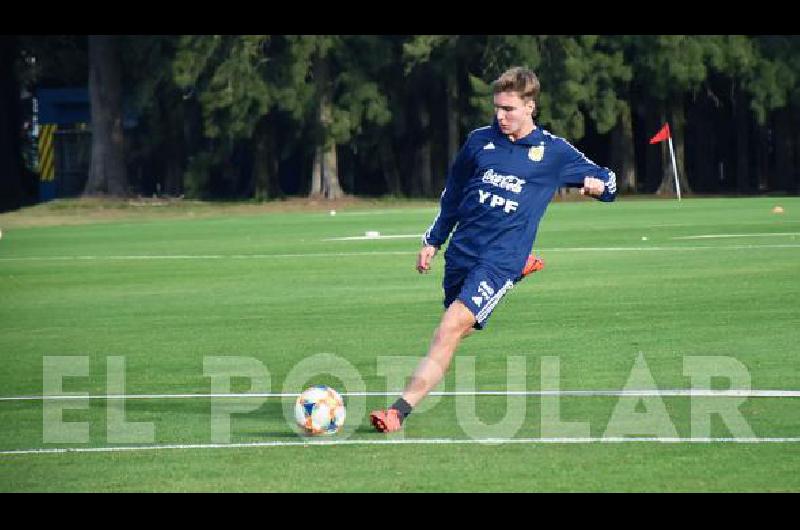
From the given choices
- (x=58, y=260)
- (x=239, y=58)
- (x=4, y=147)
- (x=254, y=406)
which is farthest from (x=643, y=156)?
(x=254, y=406)

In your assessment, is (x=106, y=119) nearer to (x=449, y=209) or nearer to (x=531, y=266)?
(x=449, y=209)

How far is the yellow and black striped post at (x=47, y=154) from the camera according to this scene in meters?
82.6

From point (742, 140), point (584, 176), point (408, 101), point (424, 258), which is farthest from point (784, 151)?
point (424, 258)

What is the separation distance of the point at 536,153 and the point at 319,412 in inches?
87.8

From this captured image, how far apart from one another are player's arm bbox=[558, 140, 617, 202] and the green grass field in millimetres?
1506

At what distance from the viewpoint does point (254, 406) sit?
12.8 meters

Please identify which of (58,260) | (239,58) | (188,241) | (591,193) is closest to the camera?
(591,193)

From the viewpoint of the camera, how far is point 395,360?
1570 cm

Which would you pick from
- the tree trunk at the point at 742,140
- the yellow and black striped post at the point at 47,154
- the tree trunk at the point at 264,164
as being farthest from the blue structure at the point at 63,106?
the tree trunk at the point at 742,140

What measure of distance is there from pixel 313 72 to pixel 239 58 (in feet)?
11.9

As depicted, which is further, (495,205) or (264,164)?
(264,164)

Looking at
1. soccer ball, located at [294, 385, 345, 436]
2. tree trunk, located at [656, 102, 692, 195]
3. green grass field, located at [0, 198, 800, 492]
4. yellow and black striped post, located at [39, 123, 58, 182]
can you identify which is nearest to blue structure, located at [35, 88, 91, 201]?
yellow and black striped post, located at [39, 123, 58, 182]

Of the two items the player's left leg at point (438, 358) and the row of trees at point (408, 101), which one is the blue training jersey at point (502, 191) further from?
the row of trees at point (408, 101)
